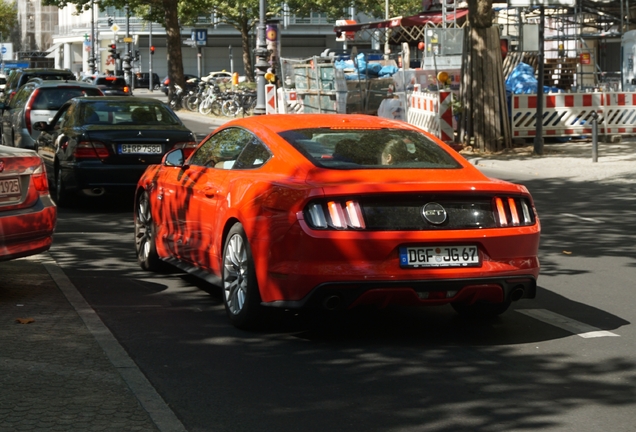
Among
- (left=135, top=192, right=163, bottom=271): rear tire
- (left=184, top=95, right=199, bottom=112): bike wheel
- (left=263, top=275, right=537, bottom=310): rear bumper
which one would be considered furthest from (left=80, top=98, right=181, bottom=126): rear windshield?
(left=184, top=95, right=199, bottom=112): bike wheel

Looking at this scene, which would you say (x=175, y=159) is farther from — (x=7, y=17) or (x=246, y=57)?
(x=7, y=17)

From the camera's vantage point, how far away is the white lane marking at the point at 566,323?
7086mm

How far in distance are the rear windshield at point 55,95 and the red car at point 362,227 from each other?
43.6ft

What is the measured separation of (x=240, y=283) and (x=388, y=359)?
1.26 metres

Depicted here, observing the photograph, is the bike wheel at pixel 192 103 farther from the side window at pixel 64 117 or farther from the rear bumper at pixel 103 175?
the rear bumper at pixel 103 175

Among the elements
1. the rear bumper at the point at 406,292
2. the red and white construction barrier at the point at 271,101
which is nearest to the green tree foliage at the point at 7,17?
the red and white construction barrier at the point at 271,101

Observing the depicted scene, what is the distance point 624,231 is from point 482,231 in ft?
19.9

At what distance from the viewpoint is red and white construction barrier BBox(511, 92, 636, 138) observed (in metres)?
23.3

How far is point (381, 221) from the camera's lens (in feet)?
21.3

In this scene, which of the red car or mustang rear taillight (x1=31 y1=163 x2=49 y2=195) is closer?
the red car

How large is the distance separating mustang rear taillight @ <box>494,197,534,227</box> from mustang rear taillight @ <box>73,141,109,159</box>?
26.4ft

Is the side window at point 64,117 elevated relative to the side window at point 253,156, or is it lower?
elevated

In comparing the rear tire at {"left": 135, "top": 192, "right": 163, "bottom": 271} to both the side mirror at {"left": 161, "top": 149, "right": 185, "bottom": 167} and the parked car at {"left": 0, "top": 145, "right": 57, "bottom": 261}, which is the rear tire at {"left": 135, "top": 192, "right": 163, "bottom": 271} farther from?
the parked car at {"left": 0, "top": 145, "right": 57, "bottom": 261}

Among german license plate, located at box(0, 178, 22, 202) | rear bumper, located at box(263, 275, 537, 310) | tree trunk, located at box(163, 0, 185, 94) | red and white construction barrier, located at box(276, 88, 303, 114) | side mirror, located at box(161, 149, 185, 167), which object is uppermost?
tree trunk, located at box(163, 0, 185, 94)
